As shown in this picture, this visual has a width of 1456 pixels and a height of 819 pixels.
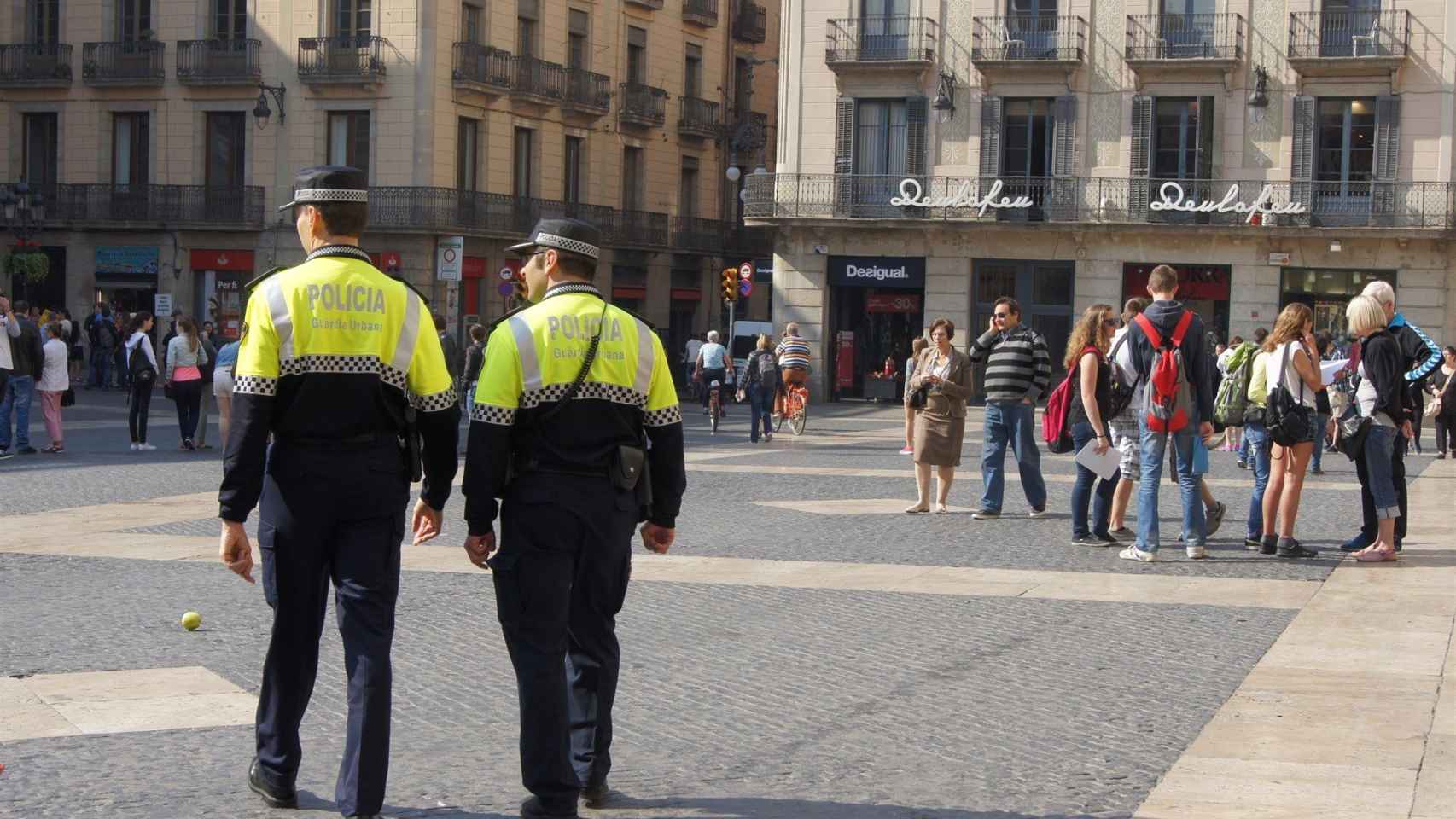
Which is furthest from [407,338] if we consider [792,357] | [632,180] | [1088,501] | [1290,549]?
[632,180]

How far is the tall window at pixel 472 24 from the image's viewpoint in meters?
47.8

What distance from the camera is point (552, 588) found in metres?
5.43

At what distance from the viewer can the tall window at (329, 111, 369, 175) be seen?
156 ft

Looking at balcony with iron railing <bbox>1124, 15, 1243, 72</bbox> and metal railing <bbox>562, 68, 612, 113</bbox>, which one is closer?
balcony with iron railing <bbox>1124, 15, 1243, 72</bbox>

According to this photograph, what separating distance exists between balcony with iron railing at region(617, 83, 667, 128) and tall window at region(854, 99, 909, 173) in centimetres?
1172

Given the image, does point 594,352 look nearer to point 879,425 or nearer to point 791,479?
point 791,479

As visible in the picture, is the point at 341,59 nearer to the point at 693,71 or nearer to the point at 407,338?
the point at 693,71

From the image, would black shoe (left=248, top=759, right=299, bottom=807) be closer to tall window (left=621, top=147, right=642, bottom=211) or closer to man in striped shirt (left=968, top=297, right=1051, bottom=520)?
man in striped shirt (left=968, top=297, right=1051, bottom=520)

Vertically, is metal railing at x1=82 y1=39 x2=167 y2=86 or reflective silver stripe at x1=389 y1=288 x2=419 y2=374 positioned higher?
metal railing at x1=82 y1=39 x2=167 y2=86

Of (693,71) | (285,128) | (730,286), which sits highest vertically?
(693,71)

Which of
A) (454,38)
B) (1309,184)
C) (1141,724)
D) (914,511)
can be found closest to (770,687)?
(1141,724)

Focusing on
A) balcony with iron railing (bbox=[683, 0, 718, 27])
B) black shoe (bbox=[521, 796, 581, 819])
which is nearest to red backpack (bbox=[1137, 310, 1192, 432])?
black shoe (bbox=[521, 796, 581, 819])

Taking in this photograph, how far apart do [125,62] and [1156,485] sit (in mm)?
42062

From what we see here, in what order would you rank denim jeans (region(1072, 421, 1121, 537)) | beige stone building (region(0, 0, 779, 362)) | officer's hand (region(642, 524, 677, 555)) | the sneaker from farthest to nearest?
1. beige stone building (region(0, 0, 779, 362))
2. denim jeans (region(1072, 421, 1121, 537))
3. the sneaker
4. officer's hand (region(642, 524, 677, 555))
